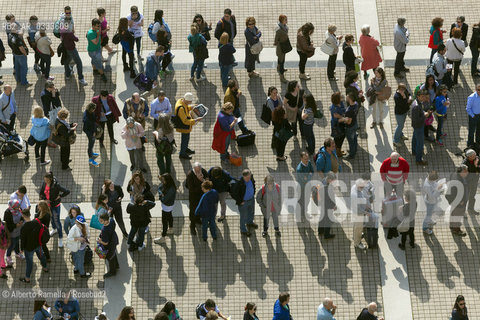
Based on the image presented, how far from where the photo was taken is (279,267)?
2017 cm

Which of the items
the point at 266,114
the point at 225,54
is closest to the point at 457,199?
the point at 266,114

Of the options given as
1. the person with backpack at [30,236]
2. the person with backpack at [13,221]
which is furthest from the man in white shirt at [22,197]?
the person with backpack at [30,236]

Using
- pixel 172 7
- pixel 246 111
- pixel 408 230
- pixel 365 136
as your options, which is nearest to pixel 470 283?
pixel 408 230

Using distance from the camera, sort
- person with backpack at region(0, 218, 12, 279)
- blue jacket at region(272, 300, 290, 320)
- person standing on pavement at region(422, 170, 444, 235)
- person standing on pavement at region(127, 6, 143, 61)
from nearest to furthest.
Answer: blue jacket at region(272, 300, 290, 320) → person with backpack at region(0, 218, 12, 279) → person standing on pavement at region(422, 170, 444, 235) → person standing on pavement at region(127, 6, 143, 61)

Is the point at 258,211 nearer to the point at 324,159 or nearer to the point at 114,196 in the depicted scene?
the point at 324,159

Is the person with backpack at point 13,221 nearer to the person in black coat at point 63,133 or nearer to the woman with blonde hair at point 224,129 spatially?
the person in black coat at point 63,133

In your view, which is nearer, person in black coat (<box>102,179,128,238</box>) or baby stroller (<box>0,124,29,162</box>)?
person in black coat (<box>102,179,128,238</box>)

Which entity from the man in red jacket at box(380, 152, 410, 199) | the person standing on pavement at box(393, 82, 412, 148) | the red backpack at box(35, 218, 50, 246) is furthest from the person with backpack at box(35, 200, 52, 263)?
the person standing on pavement at box(393, 82, 412, 148)

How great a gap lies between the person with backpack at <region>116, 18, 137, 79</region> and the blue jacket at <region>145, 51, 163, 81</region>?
87 cm

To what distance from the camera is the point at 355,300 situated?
1969 cm

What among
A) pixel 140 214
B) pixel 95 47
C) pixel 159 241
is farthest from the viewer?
pixel 95 47

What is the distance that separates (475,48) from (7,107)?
9.93 m

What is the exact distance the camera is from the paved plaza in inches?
777

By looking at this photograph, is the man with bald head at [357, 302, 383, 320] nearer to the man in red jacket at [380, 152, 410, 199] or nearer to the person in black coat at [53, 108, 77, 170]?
the man in red jacket at [380, 152, 410, 199]
